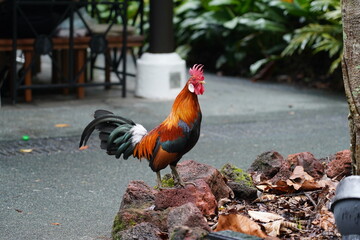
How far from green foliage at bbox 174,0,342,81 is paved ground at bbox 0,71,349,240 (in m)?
0.86

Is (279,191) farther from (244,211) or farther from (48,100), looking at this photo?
(48,100)

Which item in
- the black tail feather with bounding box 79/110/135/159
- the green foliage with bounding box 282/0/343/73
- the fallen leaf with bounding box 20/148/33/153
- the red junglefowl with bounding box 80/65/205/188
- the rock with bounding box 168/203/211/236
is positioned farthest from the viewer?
the green foliage with bounding box 282/0/343/73

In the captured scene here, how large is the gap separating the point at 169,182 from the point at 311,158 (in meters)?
1.09

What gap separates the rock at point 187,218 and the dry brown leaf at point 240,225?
103 millimetres

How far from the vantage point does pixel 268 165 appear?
524cm

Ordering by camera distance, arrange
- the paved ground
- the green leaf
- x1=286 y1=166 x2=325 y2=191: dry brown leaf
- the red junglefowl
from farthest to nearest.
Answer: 1. the green leaf
2. the paved ground
3. x1=286 y1=166 x2=325 y2=191: dry brown leaf
4. the red junglefowl

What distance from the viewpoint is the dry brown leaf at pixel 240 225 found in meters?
3.92

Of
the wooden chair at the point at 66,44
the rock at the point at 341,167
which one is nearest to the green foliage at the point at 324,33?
the wooden chair at the point at 66,44

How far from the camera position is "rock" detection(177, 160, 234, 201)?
464 cm

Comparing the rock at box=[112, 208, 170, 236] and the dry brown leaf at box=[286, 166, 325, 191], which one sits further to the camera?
the dry brown leaf at box=[286, 166, 325, 191]

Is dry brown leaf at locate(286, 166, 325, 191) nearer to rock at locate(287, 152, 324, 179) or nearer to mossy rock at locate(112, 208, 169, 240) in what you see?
rock at locate(287, 152, 324, 179)

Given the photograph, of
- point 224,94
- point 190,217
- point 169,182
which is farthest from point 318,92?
point 190,217

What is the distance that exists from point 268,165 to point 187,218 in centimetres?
146

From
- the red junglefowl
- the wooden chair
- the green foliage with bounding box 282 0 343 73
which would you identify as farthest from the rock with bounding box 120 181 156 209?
the green foliage with bounding box 282 0 343 73
